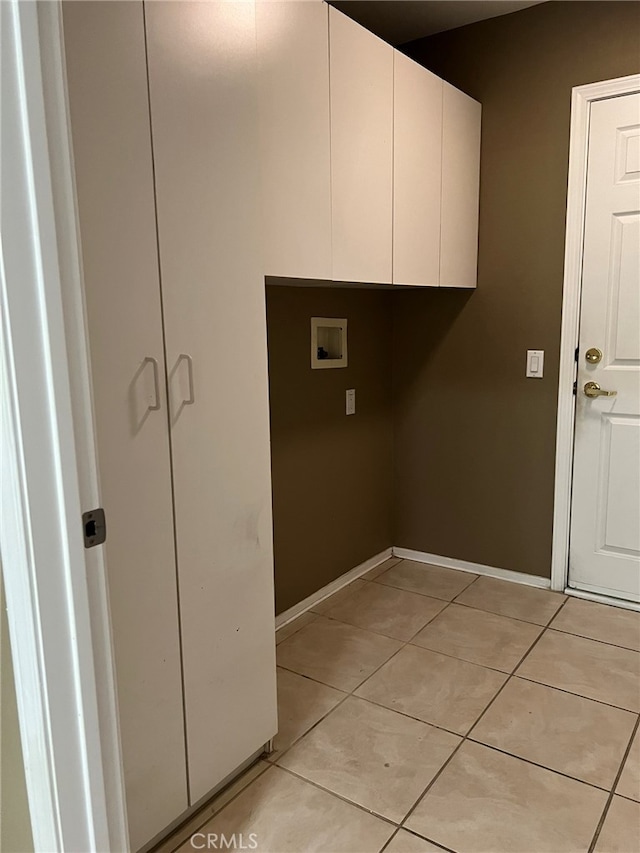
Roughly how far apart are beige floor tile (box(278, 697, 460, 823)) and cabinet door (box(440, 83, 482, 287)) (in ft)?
5.81

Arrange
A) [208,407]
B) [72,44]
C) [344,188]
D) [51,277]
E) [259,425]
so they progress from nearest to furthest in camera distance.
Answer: [51,277] → [72,44] → [208,407] → [259,425] → [344,188]

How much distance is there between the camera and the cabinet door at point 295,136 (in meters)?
1.78

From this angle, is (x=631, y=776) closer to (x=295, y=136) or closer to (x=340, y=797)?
(x=340, y=797)

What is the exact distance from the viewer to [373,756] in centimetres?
189

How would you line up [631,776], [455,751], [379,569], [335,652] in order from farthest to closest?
[379,569]
[335,652]
[455,751]
[631,776]

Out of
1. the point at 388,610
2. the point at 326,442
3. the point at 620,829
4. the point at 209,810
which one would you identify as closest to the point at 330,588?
the point at 388,610

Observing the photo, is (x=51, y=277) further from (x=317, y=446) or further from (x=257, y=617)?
(x=317, y=446)

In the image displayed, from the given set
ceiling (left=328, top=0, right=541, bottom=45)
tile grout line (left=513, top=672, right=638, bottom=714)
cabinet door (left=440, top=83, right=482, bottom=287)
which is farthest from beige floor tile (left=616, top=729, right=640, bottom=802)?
ceiling (left=328, top=0, right=541, bottom=45)

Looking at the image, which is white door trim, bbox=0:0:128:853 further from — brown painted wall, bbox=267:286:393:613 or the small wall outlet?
the small wall outlet

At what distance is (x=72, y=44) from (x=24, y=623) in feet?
3.43

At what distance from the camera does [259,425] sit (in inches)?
67.6

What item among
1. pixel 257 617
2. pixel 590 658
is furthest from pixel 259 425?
pixel 590 658

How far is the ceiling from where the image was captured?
103 inches

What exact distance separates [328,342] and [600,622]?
168cm
